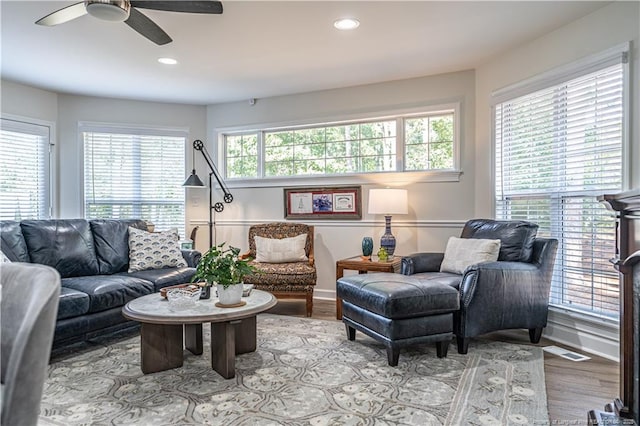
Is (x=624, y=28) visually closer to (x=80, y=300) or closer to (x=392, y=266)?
(x=392, y=266)

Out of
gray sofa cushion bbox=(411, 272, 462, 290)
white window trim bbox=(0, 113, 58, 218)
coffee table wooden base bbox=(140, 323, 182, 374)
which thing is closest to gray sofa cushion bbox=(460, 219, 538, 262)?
gray sofa cushion bbox=(411, 272, 462, 290)

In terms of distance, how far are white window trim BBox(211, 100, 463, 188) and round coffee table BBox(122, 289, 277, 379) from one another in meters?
2.23

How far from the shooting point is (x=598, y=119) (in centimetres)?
298

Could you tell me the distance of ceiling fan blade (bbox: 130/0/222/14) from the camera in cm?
230

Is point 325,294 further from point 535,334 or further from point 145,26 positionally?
point 145,26

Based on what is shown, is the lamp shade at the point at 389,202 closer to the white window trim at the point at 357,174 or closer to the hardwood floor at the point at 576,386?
the white window trim at the point at 357,174

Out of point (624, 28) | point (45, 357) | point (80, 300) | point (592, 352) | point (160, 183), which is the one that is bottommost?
point (592, 352)

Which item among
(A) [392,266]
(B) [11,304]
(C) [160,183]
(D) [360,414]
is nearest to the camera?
(B) [11,304]

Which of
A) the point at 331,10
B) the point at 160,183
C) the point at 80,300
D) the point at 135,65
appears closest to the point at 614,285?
the point at 331,10

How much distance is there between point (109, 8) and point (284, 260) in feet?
9.31

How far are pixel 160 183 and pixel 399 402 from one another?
4.34m

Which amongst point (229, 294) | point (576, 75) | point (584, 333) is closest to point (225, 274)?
point (229, 294)

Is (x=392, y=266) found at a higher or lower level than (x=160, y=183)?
lower

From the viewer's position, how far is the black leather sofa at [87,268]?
298 cm
